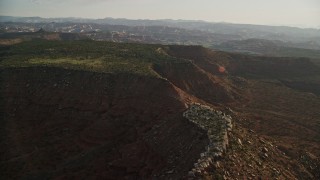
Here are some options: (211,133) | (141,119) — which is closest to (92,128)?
(141,119)

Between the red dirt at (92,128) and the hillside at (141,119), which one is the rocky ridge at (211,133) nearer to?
the hillside at (141,119)

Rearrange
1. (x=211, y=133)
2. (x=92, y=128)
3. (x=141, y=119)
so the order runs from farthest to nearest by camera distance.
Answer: (x=92, y=128) → (x=141, y=119) → (x=211, y=133)

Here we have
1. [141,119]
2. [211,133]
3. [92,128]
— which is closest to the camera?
[211,133]

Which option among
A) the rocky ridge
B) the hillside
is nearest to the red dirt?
the hillside

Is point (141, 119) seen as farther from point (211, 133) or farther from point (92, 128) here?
point (211, 133)

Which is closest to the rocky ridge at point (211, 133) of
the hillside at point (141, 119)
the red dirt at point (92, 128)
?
the hillside at point (141, 119)

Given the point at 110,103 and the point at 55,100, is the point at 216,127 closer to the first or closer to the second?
the point at 110,103

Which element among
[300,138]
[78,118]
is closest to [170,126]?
[78,118]
